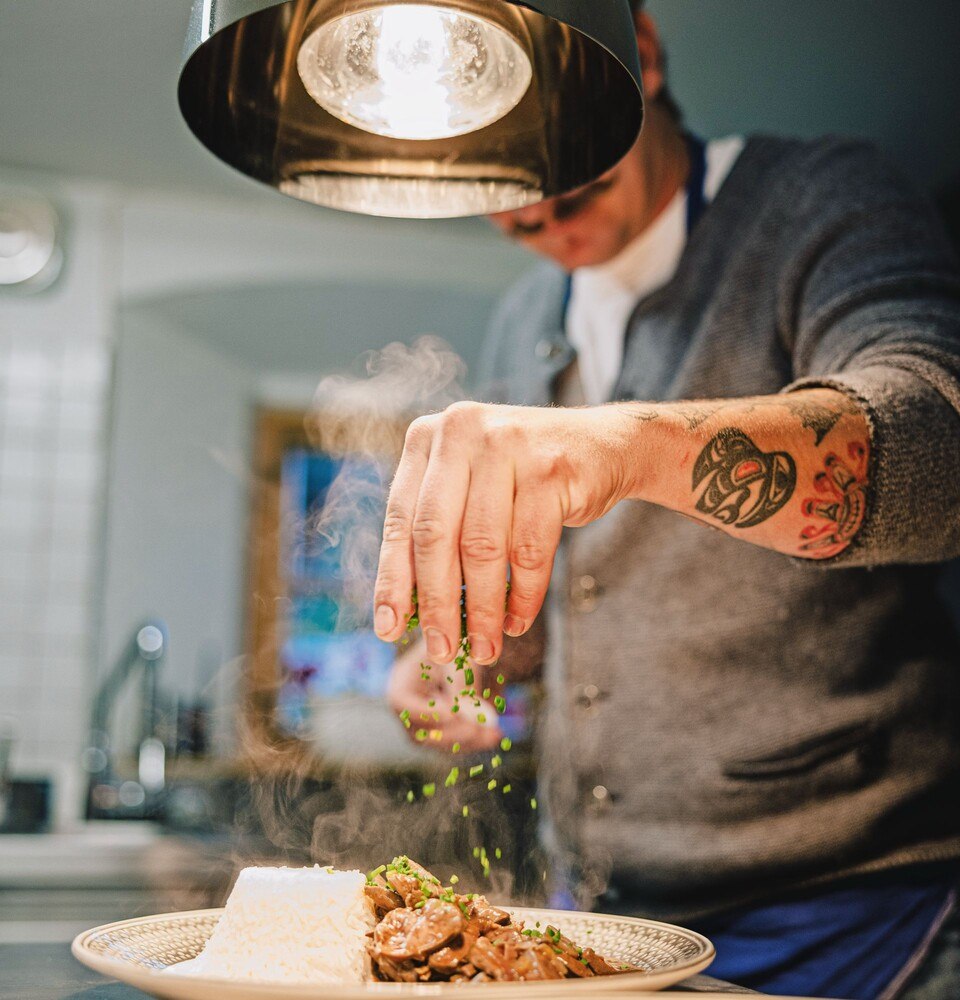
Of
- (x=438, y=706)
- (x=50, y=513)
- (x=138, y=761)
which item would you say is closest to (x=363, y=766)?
(x=138, y=761)

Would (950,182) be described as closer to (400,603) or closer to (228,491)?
(400,603)

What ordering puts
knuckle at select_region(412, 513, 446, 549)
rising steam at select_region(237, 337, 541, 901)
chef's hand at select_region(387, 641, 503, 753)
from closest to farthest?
1. knuckle at select_region(412, 513, 446, 549)
2. chef's hand at select_region(387, 641, 503, 753)
3. rising steam at select_region(237, 337, 541, 901)

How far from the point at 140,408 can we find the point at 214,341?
1.83ft

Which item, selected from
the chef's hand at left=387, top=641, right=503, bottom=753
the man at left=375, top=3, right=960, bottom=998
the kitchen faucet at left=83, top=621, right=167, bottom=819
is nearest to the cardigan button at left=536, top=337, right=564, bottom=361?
the man at left=375, top=3, right=960, bottom=998

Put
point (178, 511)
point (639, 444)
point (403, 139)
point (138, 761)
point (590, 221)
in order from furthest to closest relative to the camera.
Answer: point (178, 511) → point (138, 761) → point (590, 221) → point (403, 139) → point (639, 444)

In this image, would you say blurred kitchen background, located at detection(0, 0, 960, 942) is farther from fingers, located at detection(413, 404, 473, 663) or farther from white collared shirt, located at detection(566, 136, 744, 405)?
fingers, located at detection(413, 404, 473, 663)

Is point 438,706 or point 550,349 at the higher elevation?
point 550,349

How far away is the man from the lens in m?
0.85

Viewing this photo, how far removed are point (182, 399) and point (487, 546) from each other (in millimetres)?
3847

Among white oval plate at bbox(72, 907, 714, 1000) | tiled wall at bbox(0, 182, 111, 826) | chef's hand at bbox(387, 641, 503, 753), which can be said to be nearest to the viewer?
white oval plate at bbox(72, 907, 714, 1000)

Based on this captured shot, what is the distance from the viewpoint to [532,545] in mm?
821

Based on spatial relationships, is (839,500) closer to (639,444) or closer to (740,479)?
(740,479)

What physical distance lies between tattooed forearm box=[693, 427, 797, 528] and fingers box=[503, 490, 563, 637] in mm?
211

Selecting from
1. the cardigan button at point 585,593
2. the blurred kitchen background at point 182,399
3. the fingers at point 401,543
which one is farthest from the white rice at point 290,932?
the blurred kitchen background at point 182,399
